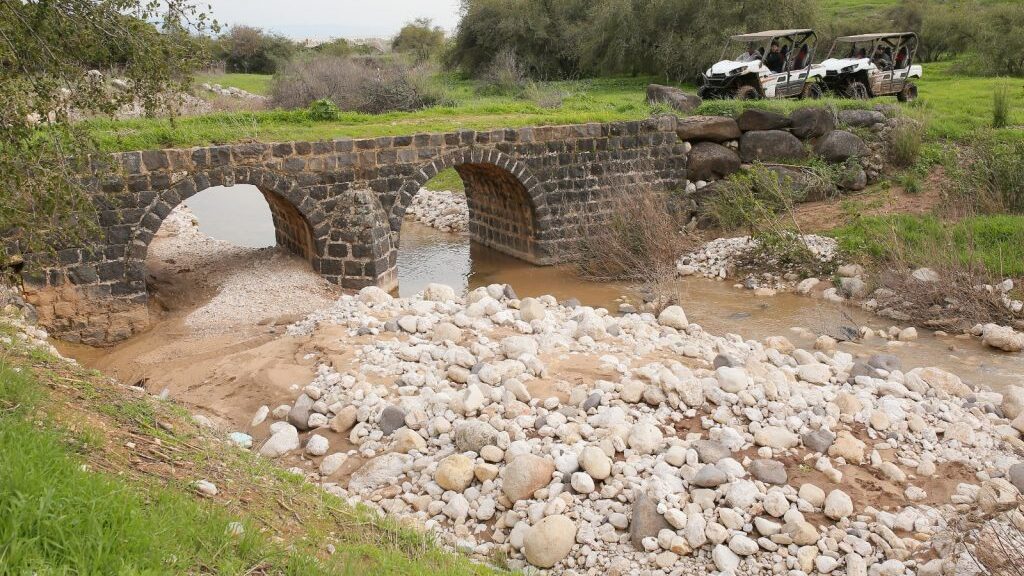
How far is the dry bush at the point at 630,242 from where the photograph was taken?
12969mm

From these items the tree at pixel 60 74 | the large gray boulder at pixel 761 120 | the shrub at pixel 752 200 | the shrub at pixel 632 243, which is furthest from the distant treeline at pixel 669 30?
the tree at pixel 60 74

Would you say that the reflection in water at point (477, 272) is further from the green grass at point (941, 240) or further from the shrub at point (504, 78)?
the shrub at point (504, 78)

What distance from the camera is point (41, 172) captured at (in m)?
5.43

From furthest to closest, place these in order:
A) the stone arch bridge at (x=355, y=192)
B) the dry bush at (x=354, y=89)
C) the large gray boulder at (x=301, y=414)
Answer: the dry bush at (x=354, y=89), the stone arch bridge at (x=355, y=192), the large gray boulder at (x=301, y=414)

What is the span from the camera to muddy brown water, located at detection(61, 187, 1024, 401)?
30.7 feet

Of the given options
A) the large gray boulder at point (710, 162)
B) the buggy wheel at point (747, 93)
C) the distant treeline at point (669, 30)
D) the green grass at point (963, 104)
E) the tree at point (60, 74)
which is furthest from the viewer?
the distant treeline at point (669, 30)

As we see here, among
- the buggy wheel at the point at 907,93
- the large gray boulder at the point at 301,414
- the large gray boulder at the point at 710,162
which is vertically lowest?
the large gray boulder at the point at 301,414

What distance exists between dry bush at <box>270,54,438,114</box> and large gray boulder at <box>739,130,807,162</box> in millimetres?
8882

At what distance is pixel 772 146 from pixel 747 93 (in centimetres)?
253

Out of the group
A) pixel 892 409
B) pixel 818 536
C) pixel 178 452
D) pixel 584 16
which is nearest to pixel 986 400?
pixel 892 409

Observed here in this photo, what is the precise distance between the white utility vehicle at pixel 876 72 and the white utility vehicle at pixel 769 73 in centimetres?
42

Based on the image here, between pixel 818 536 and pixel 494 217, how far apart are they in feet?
37.0

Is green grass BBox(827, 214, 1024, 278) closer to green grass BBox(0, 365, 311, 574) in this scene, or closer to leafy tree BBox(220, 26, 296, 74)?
green grass BBox(0, 365, 311, 574)

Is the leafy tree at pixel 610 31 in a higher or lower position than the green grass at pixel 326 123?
higher
